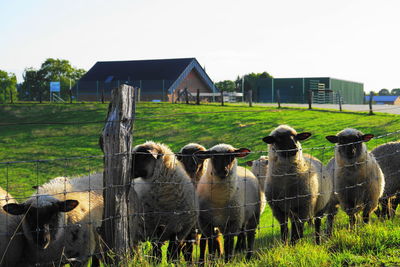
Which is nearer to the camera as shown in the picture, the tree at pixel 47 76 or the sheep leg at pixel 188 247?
the sheep leg at pixel 188 247

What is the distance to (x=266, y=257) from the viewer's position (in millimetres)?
5438

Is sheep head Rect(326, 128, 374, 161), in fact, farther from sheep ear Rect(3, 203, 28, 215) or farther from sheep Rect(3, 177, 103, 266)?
sheep ear Rect(3, 203, 28, 215)

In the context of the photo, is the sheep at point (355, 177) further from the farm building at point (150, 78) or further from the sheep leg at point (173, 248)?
the farm building at point (150, 78)

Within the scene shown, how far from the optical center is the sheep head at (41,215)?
5508mm

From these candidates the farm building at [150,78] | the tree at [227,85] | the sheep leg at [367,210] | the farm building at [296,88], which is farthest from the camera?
the tree at [227,85]

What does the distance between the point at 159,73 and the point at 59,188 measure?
176 feet

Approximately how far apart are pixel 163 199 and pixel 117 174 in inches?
68.4

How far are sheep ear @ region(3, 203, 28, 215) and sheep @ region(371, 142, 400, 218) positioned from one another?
6835 mm

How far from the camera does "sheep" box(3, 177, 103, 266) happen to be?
560 centimetres

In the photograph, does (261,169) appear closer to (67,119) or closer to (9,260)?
(9,260)

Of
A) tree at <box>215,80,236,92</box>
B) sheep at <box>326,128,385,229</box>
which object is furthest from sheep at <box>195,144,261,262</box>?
tree at <box>215,80,236,92</box>

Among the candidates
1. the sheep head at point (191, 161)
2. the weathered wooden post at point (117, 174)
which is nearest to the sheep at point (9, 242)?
the weathered wooden post at point (117, 174)

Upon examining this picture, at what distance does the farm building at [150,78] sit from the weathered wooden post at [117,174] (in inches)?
1910

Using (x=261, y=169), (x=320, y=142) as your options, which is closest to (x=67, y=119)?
(x=320, y=142)
